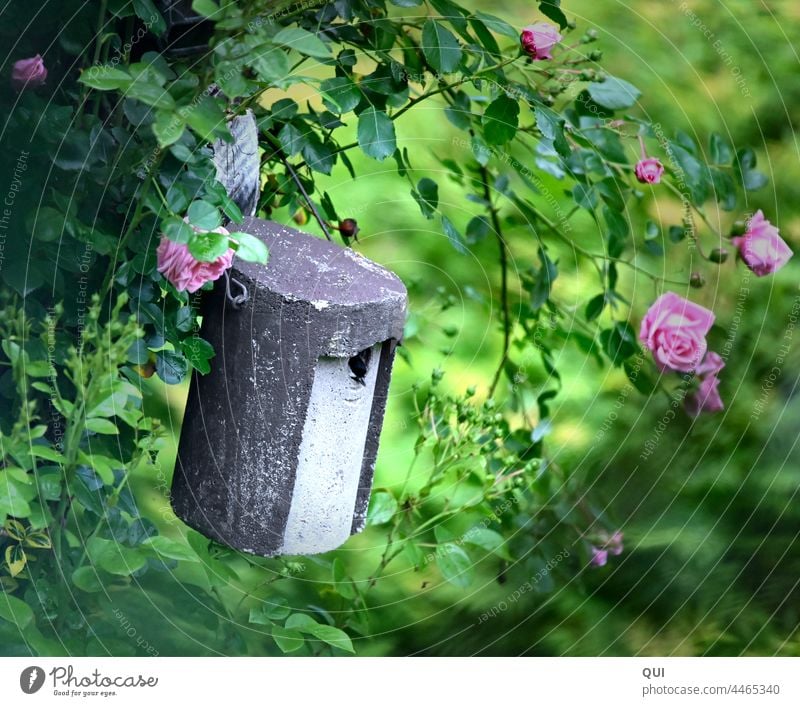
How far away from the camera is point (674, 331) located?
3.80 feet

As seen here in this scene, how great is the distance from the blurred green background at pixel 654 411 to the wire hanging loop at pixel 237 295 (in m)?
0.45

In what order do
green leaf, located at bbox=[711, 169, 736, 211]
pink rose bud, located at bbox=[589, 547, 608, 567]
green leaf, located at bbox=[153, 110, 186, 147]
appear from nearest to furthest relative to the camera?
green leaf, located at bbox=[153, 110, 186, 147] < green leaf, located at bbox=[711, 169, 736, 211] < pink rose bud, located at bbox=[589, 547, 608, 567]

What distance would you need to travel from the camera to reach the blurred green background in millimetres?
1350

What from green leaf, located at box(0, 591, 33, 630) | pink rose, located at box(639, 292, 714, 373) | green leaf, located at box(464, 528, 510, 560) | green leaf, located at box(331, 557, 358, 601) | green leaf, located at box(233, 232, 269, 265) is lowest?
green leaf, located at box(331, 557, 358, 601)

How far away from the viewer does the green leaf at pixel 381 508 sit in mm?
1144

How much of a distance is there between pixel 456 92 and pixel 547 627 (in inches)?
25.0

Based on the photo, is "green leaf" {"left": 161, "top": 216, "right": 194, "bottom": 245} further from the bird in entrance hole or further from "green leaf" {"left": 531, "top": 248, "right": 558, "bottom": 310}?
"green leaf" {"left": 531, "top": 248, "right": 558, "bottom": 310}

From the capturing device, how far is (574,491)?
1368 mm

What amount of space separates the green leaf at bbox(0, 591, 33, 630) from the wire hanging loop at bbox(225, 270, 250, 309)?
0.31 meters

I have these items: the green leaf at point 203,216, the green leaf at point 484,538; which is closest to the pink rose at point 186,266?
the green leaf at point 203,216

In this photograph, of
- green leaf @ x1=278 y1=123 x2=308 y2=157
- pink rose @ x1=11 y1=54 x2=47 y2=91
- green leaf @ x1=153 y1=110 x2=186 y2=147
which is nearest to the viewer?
green leaf @ x1=153 y1=110 x2=186 y2=147

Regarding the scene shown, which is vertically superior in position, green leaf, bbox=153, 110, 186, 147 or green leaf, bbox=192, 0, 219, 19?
green leaf, bbox=192, 0, 219, 19

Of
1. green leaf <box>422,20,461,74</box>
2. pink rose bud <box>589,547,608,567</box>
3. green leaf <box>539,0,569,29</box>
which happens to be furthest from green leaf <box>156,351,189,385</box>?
pink rose bud <box>589,547,608,567</box>

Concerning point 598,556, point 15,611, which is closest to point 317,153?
point 15,611
